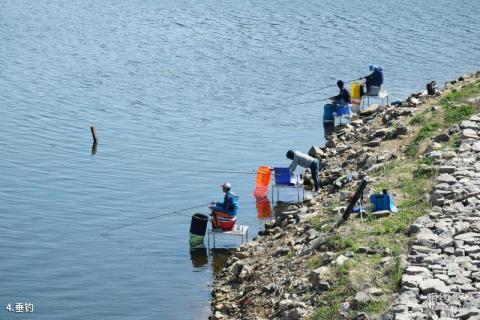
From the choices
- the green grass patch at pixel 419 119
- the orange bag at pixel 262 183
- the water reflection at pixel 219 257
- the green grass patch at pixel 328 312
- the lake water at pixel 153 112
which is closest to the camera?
the green grass patch at pixel 328 312

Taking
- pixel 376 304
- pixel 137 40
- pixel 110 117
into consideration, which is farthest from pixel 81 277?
pixel 137 40

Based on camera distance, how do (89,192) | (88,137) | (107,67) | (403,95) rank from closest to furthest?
(89,192), (88,137), (403,95), (107,67)

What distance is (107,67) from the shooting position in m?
47.0

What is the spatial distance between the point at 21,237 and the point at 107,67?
21.8 metres

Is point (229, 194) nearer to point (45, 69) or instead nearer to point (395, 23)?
point (45, 69)

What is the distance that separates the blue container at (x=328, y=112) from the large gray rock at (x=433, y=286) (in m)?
22.1

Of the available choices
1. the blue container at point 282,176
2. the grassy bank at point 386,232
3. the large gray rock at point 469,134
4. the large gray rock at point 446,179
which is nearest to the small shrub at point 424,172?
the grassy bank at point 386,232

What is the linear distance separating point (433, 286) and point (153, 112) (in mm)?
24410

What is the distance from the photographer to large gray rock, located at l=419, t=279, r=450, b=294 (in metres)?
16.7

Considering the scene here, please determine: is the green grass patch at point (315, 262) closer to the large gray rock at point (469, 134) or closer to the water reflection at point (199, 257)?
the water reflection at point (199, 257)

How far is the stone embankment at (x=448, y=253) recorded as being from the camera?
1622 cm

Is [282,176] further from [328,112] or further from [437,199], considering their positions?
[328,112]

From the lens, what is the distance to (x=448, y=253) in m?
18.3

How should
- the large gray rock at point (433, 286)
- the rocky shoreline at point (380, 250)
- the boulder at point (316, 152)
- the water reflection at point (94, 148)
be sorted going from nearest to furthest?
the large gray rock at point (433, 286)
the rocky shoreline at point (380, 250)
the boulder at point (316, 152)
the water reflection at point (94, 148)
